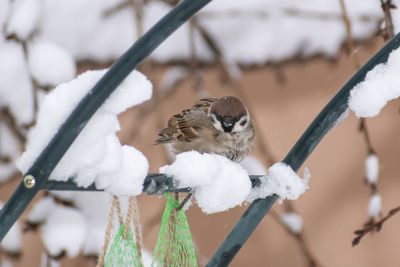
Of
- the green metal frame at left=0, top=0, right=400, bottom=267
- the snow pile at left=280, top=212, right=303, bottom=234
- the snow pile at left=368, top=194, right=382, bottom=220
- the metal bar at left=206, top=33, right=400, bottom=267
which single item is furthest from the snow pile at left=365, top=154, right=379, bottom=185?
the green metal frame at left=0, top=0, right=400, bottom=267

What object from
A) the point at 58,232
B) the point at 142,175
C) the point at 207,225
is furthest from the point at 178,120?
the point at 142,175

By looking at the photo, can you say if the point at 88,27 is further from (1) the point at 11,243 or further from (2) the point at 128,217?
(2) the point at 128,217

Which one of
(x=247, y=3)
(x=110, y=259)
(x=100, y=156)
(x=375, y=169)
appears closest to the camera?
(x=100, y=156)

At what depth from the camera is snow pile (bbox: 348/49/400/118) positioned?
0.67 m

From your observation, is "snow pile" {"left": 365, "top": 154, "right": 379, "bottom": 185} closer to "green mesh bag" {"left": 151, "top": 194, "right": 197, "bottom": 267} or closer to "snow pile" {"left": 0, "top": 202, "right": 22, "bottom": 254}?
"green mesh bag" {"left": 151, "top": 194, "right": 197, "bottom": 267}

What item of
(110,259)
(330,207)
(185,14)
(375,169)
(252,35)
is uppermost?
(252,35)

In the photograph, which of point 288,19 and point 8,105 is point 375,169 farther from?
point 8,105

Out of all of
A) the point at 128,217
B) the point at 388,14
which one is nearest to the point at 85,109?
the point at 128,217

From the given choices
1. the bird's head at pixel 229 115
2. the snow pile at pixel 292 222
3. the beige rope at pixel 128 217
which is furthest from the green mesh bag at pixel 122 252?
the snow pile at pixel 292 222

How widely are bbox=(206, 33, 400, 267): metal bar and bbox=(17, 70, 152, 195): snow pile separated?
18 centimetres

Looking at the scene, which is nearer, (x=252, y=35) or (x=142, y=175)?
(x=142, y=175)

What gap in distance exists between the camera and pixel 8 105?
4.51 feet

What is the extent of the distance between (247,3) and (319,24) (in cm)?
21

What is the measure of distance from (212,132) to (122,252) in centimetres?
56
